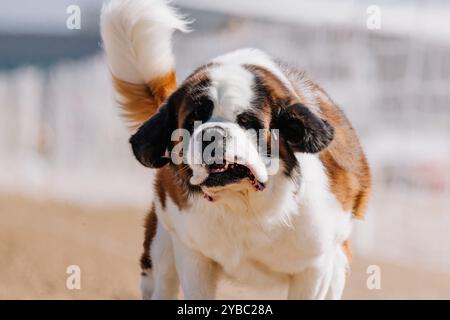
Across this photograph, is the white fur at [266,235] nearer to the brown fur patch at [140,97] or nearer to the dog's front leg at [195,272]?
the dog's front leg at [195,272]

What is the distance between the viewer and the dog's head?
4.48m

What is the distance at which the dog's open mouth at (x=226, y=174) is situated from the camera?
450 centimetres

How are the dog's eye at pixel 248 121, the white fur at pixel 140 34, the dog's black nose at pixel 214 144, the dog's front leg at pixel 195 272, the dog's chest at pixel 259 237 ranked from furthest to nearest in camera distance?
the white fur at pixel 140 34 < the dog's front leg at pixel 195 272 < the dog's chest at pixel 259 237 < the dog's eye at pixel 248 121 < the dog's black nose at pixel 214 144

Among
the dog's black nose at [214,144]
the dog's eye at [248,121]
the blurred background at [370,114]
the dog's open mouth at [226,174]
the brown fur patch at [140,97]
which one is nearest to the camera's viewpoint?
the dog's black nose at [214,144]

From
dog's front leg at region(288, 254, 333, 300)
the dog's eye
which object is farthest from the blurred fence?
the dog's eye

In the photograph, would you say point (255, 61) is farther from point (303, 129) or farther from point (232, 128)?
point (232, 128)

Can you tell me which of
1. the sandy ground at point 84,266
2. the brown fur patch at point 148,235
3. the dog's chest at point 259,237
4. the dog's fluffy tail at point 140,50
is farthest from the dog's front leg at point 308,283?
the dog's fluffy tail at point 140,50

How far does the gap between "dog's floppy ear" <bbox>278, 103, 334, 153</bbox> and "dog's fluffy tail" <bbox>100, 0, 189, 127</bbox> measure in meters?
1.13

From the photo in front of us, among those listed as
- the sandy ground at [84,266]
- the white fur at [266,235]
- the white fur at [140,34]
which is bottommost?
the sandy ground at [84,266]

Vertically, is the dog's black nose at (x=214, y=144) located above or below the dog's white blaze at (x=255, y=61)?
below

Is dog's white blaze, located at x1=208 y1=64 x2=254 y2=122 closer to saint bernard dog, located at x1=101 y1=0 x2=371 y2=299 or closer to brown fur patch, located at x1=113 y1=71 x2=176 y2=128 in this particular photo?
saint bernard dog, located at x1=101 y1=0 x2=371 y2=299

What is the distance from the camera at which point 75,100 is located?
16.8 meters

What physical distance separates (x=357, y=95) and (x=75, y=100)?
224 inches
